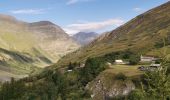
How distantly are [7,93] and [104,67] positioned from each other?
5045cm

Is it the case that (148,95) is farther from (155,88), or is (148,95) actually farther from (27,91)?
(27,91)

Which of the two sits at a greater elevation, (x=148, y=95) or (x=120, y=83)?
(x=148, y=95)

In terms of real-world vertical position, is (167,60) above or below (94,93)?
above

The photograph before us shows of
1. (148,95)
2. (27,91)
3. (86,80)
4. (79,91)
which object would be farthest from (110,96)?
(148,95)

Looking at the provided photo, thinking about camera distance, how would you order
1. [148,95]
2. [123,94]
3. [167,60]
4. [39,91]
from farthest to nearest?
[39,91] < [123,94] < [148,95] < [167,60]

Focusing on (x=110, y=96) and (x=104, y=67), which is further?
(x=104, y=67)

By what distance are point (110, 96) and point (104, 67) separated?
35.4m

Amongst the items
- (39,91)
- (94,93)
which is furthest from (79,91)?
(39,91)

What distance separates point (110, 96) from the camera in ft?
505

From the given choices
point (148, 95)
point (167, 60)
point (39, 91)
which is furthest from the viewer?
point (39, 91)

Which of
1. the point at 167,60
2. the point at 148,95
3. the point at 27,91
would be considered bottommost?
the point at 27,91

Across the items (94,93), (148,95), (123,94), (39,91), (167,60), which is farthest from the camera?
(39,91)

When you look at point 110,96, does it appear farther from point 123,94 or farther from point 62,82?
point 62,82

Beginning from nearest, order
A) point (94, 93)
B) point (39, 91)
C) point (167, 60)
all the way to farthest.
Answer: point (167, 60)
point (94, 93)
point (39, 91)
